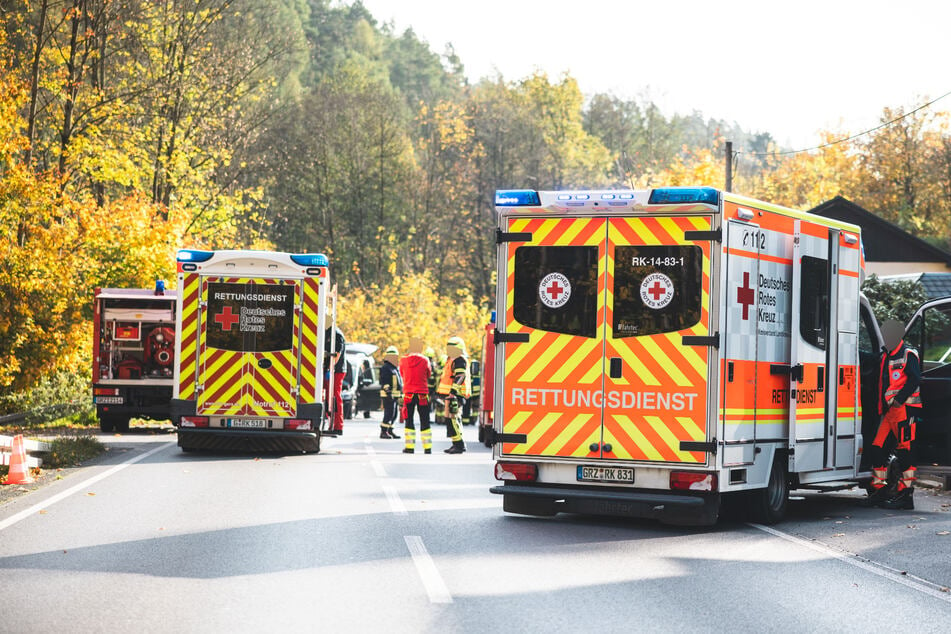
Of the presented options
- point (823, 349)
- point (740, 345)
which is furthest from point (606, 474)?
point (823, 349)

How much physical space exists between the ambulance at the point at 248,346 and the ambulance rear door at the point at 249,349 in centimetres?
1

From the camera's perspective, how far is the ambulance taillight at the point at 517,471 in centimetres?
1194

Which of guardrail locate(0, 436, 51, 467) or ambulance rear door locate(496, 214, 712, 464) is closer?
ambulance rear door locate(496, 214, 712, 464)

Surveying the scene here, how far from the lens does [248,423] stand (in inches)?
763

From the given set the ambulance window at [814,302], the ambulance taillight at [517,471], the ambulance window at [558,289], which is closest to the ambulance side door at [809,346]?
the ambulance window at [814,302]

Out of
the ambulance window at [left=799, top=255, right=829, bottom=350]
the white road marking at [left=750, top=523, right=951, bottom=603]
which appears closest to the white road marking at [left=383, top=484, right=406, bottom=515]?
the white road marking at [left=750, top=523, right=951, bottom=603]

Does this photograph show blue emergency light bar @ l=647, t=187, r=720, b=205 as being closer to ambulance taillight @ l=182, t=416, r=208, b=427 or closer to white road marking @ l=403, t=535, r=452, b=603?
white road marking @ l=403, t=535, r=452, b=603

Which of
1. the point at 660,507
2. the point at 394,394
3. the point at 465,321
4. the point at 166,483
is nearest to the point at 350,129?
the point at 465,321

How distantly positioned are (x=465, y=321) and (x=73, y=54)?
109ft

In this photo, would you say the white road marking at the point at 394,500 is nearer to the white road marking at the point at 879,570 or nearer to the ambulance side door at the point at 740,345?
the ambulance side door at the point at 740,345

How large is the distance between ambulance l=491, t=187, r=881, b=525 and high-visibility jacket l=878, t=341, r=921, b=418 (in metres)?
1.66

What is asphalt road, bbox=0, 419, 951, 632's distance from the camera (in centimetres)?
755

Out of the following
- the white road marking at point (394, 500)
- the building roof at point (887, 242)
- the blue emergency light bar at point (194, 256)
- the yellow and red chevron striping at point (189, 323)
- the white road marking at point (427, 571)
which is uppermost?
the building roof at point (887, 242)

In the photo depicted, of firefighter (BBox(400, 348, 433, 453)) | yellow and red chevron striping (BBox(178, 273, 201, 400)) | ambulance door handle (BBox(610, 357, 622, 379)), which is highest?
yellow and red chevron striping (BBox(178, 273, 201, 400))
